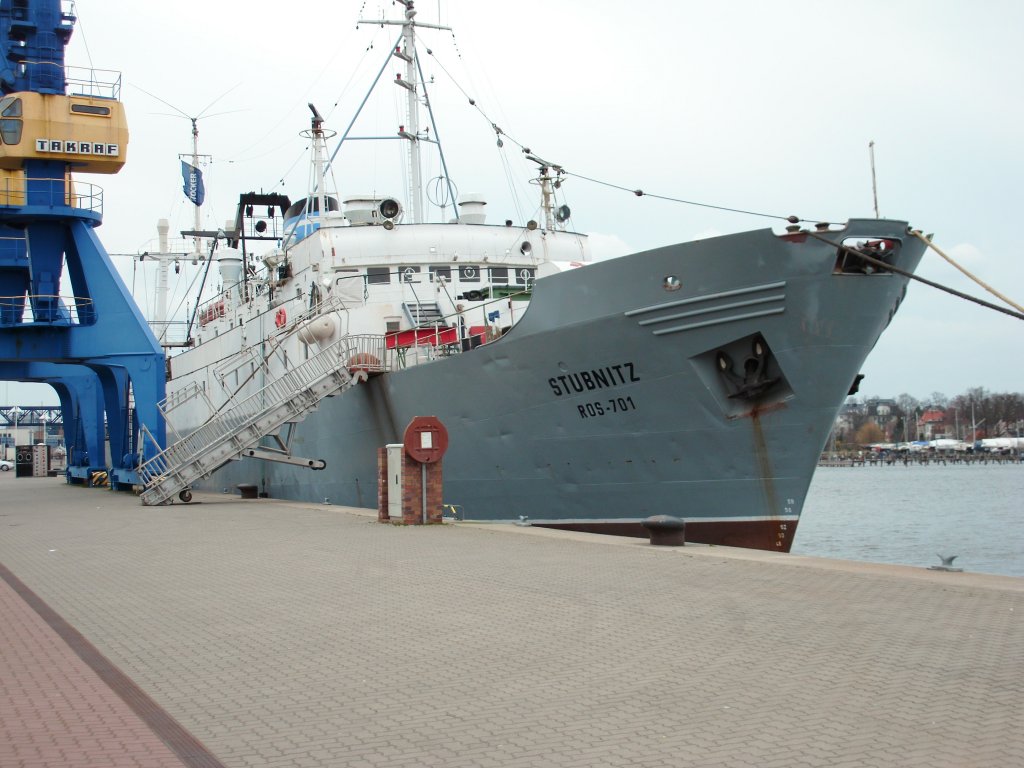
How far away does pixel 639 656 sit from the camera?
6.18 m

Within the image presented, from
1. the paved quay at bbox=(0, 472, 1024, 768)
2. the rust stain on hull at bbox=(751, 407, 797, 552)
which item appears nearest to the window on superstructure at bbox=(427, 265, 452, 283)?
the rust stain on hull at bbox=(751, 407, 797, 552)

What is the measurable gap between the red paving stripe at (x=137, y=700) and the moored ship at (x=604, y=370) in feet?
26.7

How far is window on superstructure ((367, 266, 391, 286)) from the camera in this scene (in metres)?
20.7

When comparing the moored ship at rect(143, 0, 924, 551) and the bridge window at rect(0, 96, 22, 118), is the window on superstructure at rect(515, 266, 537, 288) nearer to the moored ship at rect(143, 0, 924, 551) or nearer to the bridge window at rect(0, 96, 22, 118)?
the moored ship at rect(143, 0, 924, 551)

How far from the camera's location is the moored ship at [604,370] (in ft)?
43.1

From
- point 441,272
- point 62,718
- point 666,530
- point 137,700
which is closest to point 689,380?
point 666,530

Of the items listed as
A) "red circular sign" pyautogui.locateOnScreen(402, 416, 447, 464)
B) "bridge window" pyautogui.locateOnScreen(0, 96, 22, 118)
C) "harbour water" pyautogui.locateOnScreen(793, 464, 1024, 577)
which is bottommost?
"harbour water" pyautogui.locateOnScreen(793, 464, 1024, 577)

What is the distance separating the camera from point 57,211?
2392cm

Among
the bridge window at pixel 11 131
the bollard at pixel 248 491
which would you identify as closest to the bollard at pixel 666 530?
the bollard at pixel 248 491

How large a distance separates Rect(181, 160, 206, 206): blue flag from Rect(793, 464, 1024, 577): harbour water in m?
27.0

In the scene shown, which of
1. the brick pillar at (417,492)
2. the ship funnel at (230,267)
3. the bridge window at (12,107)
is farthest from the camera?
the ship funnel at (230,267)

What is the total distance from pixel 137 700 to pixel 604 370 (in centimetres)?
961

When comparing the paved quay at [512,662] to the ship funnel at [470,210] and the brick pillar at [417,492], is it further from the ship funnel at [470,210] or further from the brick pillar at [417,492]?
the ship funnel at [470,210]

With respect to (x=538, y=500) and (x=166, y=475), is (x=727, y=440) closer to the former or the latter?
(x=538, y=500)
